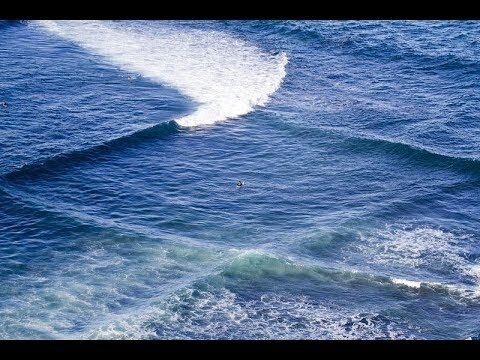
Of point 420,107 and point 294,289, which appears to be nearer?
point 294,289

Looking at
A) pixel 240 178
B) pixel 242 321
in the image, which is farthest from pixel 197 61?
pixel 242 321

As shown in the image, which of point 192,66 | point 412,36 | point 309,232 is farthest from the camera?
point 412,36

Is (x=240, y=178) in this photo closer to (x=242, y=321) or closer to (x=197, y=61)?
(x=242, y=321)

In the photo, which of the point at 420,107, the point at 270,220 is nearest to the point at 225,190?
the point at 270,220

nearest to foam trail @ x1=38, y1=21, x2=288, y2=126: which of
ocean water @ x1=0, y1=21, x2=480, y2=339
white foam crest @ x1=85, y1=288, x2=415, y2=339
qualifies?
ocean water @ x1=0, y1=21, x2=480, y2=339

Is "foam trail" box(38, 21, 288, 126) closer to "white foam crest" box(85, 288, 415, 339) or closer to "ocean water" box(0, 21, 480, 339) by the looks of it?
"ocean water" box(0, 21, 480, 339)
